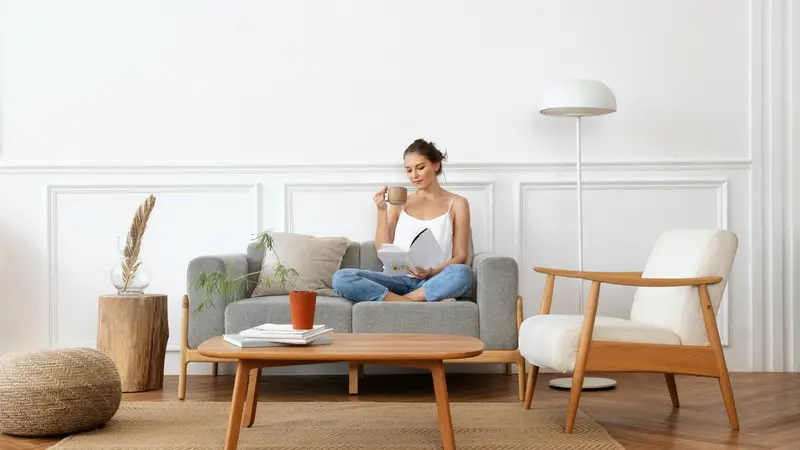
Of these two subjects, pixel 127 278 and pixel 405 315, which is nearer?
pixel 405 315

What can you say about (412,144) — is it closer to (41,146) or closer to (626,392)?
(626,392)

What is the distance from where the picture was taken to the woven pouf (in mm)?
3053

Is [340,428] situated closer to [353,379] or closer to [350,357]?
[350,357]

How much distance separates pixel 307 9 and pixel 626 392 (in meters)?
2.71

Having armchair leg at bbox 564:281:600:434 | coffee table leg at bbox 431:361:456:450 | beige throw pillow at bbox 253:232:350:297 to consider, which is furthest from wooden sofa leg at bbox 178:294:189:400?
armchair leg at bbox 564:281:600:434

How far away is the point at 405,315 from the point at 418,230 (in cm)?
70

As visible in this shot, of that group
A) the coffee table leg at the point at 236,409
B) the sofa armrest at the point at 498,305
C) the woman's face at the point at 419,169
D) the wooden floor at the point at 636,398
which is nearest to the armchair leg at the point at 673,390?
the wooden floor at the point at 636,398

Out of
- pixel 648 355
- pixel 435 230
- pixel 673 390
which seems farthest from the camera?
pixel 435 230

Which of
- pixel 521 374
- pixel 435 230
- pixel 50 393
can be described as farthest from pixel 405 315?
pixel 50 393

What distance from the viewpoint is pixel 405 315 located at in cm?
397

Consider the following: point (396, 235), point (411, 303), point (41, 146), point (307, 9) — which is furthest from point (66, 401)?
point (307, 9)

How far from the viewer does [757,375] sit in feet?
15.5

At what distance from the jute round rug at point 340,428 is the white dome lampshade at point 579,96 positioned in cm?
155

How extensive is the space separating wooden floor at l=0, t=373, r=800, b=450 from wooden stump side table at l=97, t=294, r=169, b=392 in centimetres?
10
